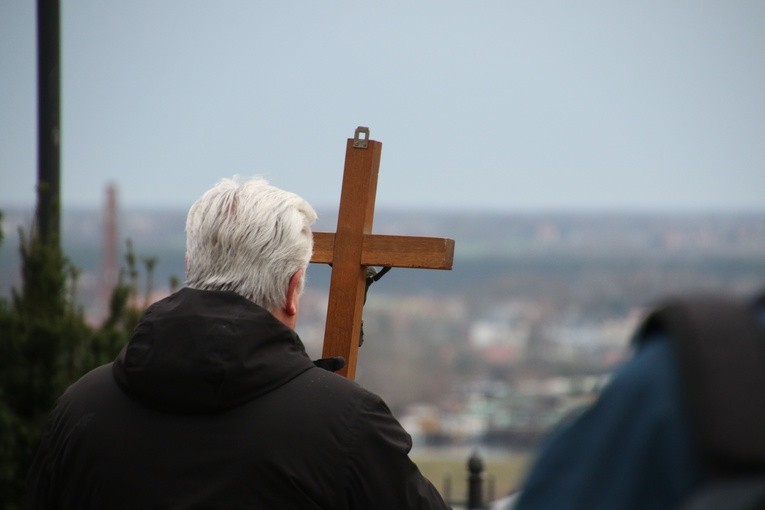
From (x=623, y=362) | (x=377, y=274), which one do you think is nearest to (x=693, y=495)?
(x=623, y=362)

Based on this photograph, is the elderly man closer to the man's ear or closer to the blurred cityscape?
the man's ear

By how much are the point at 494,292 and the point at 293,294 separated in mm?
11778

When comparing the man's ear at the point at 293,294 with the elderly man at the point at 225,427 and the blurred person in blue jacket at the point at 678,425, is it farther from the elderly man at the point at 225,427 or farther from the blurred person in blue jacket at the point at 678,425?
the blurred person in blue jacket at the point at 678,425

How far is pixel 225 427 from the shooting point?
2029mm

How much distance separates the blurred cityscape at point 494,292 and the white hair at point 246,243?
197 centimetres

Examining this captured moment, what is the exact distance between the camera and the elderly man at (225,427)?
201 centimetres

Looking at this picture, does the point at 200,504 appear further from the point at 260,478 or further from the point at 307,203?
the point at 307,203

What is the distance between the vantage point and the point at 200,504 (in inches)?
78.0

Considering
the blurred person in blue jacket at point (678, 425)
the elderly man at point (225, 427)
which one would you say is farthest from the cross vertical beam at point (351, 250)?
the blurred person in blue jacket at point (678, 425)

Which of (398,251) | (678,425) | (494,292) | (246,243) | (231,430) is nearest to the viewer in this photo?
(678,425)

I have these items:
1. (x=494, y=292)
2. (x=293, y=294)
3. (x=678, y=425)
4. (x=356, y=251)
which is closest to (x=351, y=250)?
(x=356, y=251)

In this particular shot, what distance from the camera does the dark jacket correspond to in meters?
2.00

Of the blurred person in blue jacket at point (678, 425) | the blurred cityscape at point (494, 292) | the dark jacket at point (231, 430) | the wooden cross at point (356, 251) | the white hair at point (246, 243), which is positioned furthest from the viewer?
the blurred cityscape at point (494, 292)

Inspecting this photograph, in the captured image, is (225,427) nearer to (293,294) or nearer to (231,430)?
(231,430)
